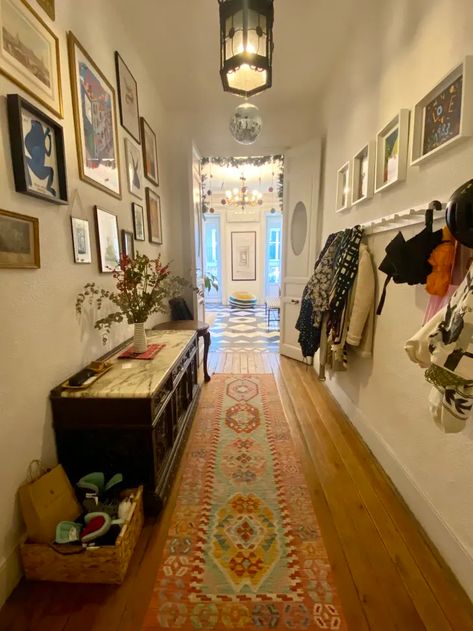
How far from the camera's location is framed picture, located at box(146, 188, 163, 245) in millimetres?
2889

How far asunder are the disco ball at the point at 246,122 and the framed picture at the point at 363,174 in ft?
3.66

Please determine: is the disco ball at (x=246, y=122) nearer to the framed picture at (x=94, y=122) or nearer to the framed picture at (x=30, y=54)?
the framed picture at (x=94, y=122)

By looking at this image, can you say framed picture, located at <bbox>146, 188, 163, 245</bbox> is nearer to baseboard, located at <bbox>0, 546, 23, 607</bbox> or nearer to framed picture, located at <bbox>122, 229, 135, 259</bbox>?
framed picture, located at <bbox>122, 229, 135, 259</bbox>

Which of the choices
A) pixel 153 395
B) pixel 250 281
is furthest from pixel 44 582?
pixel 250 281

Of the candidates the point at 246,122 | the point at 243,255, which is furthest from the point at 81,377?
the point at 243,255

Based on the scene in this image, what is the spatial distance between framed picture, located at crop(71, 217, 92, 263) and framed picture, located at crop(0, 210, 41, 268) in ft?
1.05

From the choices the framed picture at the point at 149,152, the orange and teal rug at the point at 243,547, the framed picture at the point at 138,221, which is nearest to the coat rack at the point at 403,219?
the orange and teal rug at the point at 243,547

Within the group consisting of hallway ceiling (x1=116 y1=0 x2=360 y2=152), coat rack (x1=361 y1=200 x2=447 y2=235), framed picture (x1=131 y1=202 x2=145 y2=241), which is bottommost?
coat rack (x1=361 y1=200 x2=447 y2=235)

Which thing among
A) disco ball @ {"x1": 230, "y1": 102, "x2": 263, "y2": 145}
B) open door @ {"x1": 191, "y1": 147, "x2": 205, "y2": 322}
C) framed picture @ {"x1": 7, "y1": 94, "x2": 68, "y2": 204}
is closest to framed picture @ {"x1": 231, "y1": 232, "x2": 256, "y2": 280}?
open door @ {"x1": 191, "y1": 147, "x2": 205, "y2": 322}

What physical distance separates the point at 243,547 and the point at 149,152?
126 inches

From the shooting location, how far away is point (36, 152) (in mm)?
1309

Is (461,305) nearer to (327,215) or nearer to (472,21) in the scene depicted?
(472,21)

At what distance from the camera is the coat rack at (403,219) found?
1.32 metres

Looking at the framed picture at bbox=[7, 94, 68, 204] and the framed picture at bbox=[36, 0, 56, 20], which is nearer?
the framed picture at bbox=[7, 94, 68, 204]
